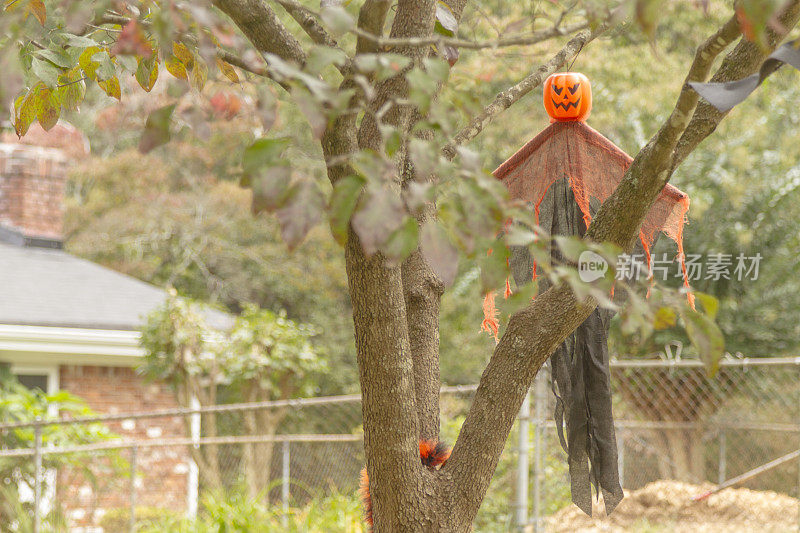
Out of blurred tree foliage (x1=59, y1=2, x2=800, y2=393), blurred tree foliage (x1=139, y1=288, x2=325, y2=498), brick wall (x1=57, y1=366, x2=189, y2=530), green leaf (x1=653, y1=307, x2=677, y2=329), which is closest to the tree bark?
green leaf (x1=653, y1=307, x2=677, y2=329)

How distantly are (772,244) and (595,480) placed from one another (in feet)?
22.7

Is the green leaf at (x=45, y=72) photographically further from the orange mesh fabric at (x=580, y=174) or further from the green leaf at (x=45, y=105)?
the orange mesh fabric at (x=580, y=174)

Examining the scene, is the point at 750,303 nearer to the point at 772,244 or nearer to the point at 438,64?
the point at 772,244

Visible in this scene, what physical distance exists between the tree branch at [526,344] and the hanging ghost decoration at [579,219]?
785 mm

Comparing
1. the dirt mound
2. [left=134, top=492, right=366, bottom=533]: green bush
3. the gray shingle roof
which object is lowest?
the dirt mound

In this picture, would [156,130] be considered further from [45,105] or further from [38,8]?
[45,105]

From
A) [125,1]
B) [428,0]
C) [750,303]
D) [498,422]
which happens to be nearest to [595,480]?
[498,422]

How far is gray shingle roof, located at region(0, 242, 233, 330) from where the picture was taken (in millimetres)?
7746

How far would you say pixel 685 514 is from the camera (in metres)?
6.05

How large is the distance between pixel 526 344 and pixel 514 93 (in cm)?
76

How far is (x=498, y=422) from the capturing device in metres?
2.06

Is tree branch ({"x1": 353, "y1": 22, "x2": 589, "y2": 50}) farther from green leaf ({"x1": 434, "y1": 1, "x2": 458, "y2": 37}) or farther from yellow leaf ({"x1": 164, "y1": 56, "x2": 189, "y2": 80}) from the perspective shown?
yellow leaf ({"x1": 164, "y1": 56, "x2": 189, "y2": 80})

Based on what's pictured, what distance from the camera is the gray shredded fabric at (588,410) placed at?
280 centimetres

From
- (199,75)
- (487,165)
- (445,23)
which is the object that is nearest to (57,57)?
(199,75)
